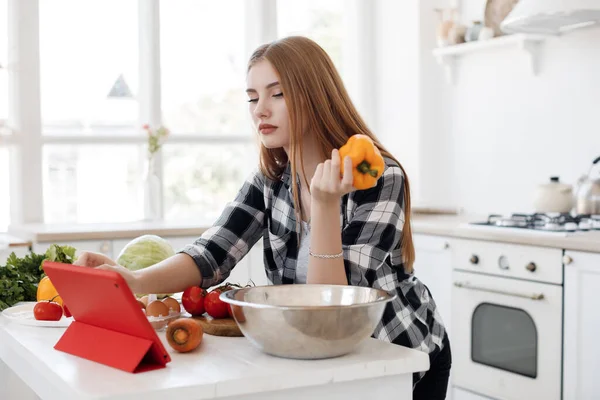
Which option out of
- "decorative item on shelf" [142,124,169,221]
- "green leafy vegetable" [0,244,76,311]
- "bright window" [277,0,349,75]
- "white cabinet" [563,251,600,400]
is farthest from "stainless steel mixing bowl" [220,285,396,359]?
"bright window" [277,0,349,75]

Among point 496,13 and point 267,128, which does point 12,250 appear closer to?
point 267,128

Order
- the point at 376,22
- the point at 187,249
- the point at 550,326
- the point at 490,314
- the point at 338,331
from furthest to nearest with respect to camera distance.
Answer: the point at 376,22, the point at 490,314, the point at 550,326, the point at 187,249, the point at 338,331

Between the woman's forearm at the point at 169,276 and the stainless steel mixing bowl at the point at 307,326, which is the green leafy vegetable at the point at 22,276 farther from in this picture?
the stainless steel mixing bowl at the point at 307,326

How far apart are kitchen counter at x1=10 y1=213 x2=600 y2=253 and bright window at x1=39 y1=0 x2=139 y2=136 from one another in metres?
0.66

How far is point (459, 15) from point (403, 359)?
11.4 feet

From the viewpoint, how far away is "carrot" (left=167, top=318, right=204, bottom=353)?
1410 millimetres

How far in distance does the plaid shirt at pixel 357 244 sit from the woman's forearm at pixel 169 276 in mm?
24

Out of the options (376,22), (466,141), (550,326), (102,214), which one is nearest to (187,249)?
(550,326)

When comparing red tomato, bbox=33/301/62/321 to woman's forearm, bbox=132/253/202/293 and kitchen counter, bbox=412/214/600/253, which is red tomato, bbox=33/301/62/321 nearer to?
woman's forearm, bbox=132/253/202/293

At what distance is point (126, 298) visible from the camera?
4.33ft

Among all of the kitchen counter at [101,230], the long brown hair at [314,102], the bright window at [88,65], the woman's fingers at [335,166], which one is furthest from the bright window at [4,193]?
the woman's fingers at [335,166]

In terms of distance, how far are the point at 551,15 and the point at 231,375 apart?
2.60 m

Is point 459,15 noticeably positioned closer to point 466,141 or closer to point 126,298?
point 466,141

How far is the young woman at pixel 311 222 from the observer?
169 cm
